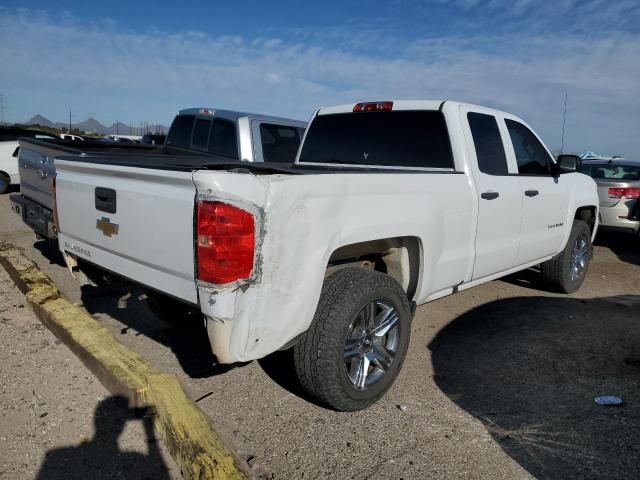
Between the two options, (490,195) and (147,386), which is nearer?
(147,386)

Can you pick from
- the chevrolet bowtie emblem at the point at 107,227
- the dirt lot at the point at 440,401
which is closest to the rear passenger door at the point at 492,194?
the dirt lot at the point at 440,401

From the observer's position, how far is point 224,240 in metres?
2.29

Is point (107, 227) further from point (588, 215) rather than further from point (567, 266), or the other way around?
point (588, 215)

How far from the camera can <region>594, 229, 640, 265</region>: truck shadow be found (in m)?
8.43

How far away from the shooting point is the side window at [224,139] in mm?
6883

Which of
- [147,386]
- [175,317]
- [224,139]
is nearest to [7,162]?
[224,139]

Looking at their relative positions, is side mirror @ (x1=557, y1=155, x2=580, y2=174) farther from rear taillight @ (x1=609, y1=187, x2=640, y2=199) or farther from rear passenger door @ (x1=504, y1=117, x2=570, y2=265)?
rear taillight @ (x1=609, y1=187, x2=640, y2=199)

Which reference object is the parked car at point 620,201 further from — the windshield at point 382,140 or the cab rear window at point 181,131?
the cab rear window at point 181,131

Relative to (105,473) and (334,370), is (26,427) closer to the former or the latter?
(105,473)

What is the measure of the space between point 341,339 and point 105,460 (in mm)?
1371

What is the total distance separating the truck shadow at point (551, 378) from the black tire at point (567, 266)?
258mm

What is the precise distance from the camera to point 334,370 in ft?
9.39

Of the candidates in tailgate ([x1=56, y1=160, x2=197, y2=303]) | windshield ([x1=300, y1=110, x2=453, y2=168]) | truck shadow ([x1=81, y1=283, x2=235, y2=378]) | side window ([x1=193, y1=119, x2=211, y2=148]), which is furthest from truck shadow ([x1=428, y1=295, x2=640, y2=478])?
side window ([x1=193, y1=119, x2=211, y2=148])

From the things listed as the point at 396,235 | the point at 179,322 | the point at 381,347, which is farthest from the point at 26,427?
the point at 396,235
